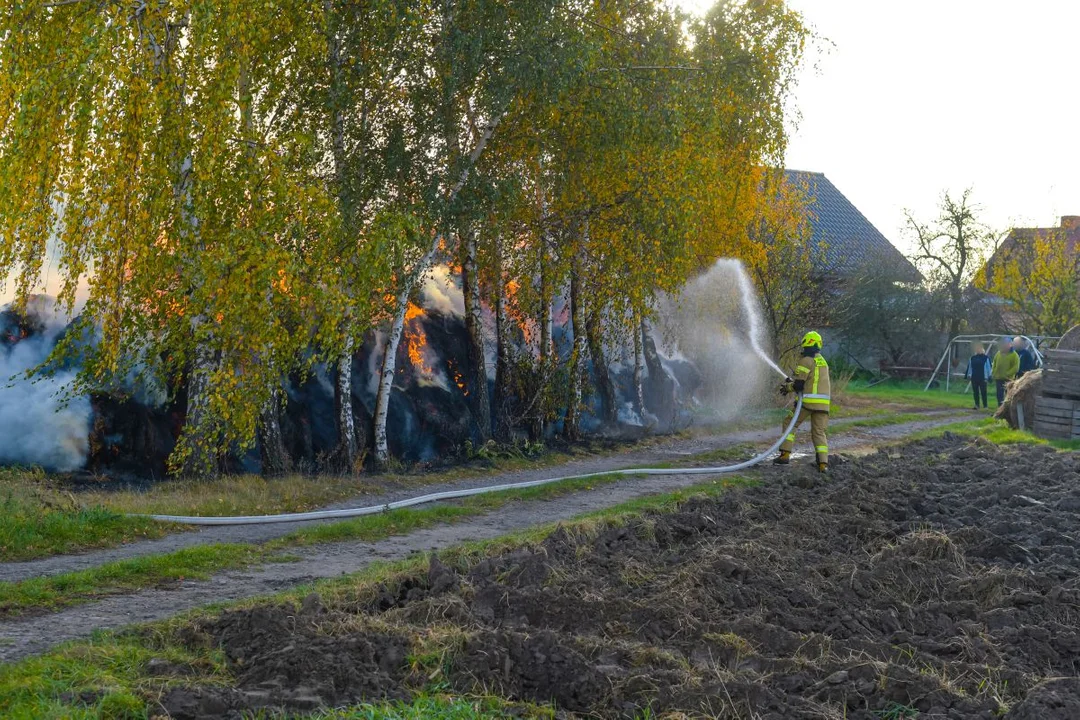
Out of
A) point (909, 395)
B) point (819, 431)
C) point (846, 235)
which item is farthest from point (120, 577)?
point (846, 235)

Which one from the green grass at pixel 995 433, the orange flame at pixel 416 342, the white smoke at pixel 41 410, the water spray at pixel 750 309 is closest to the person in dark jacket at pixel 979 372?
the green grass at pixel 995 433

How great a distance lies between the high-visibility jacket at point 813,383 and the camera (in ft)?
45.9

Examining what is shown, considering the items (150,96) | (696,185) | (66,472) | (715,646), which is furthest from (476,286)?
(715,646)

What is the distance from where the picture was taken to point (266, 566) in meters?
8.30

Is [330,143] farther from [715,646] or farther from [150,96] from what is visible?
[715,646]

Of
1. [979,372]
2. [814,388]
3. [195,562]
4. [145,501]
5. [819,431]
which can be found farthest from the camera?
[979,372]

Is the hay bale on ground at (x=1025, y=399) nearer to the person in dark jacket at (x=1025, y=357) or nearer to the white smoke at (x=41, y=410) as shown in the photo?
the person in dark jacket at (x=1025, y=357)

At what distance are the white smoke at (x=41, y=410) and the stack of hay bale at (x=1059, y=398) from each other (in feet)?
50.9

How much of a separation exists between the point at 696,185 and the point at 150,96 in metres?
8.50

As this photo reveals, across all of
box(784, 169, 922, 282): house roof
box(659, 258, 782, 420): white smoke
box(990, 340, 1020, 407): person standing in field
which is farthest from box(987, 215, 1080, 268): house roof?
box(659, 258, 782, 420): white smoke

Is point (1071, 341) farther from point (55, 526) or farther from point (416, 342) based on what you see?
point (55, 526)

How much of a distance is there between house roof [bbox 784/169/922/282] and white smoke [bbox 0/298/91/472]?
23672mm

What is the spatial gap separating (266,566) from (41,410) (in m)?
5.41

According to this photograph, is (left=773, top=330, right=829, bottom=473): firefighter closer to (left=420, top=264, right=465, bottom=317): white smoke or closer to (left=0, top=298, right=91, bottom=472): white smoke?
(left=420, top=264, right=465, bottom=317): white smoke
